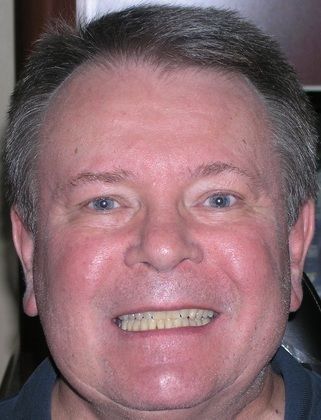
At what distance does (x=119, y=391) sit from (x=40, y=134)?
1.38 ft

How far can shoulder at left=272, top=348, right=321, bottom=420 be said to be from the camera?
4.26 ft

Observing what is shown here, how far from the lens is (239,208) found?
3.99 ft

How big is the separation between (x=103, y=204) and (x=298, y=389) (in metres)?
0.44

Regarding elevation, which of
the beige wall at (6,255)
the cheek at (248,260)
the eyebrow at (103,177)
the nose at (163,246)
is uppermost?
the eyebrow at (103,177)

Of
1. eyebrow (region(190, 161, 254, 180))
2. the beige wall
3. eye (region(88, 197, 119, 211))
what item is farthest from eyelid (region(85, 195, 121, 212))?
the beige wall

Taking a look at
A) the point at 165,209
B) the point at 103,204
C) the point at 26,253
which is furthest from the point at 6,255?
the point at 165,209

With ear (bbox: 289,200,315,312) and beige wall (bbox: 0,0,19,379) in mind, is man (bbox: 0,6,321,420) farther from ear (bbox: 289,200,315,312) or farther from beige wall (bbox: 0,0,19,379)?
beige wall (bbox: 0,0,19,379)

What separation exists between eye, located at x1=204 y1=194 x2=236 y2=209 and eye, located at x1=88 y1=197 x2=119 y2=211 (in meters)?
0.13

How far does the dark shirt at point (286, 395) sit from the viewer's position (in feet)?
4.28

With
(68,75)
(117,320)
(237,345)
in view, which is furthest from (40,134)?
(237,345)

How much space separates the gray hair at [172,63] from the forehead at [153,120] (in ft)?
0.10

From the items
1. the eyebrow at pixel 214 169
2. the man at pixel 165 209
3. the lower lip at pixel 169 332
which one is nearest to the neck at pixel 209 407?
the man at pixel 165 209

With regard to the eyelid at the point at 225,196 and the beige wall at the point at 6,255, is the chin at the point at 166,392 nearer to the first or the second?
the eyelid at the point at 225,196

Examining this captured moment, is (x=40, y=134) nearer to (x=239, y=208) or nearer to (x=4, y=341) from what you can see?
(x=239, y=208)
